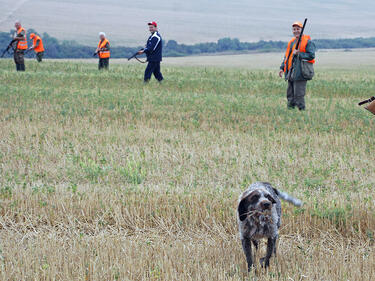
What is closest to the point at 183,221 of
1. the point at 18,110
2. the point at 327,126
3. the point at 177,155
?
the point at 177,155

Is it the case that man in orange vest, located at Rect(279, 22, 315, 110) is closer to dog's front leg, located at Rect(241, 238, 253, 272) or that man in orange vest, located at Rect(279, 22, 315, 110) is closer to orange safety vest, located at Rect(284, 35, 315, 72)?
orange safety vest, located at Rect(284, 35, 315, 72)

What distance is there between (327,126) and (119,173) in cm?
534

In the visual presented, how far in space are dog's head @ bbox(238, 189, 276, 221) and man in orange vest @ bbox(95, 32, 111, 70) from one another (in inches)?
825

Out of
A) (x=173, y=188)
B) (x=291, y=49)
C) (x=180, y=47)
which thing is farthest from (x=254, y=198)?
(x=180, y=47)

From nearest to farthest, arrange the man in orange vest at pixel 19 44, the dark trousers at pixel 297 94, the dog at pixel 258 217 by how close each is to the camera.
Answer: the dog at pixel 258 217 → the dark trousers at pixel 297 94 → the man in orange vest at pixel 19 44

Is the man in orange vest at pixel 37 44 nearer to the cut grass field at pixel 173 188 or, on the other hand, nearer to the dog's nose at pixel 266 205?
the cut grass field at pixel 173 188

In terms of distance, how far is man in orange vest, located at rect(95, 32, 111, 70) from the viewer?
24689mm

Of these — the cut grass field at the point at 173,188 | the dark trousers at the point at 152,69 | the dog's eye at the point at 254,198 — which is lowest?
the cut grass field at the point at 173,188

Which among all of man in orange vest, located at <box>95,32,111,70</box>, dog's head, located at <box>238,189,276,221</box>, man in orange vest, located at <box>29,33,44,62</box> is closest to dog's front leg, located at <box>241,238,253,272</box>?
dog's head, located at <box>238,189,276,221</box>

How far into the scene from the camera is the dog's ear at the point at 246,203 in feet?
13.8

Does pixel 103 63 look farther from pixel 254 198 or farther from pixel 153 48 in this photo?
pixel 254 198

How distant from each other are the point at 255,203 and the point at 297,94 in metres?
9.46

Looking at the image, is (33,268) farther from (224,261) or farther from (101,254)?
(224,261)

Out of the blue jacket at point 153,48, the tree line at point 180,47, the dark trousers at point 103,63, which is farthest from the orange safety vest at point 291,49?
the tree line at point 180,47
